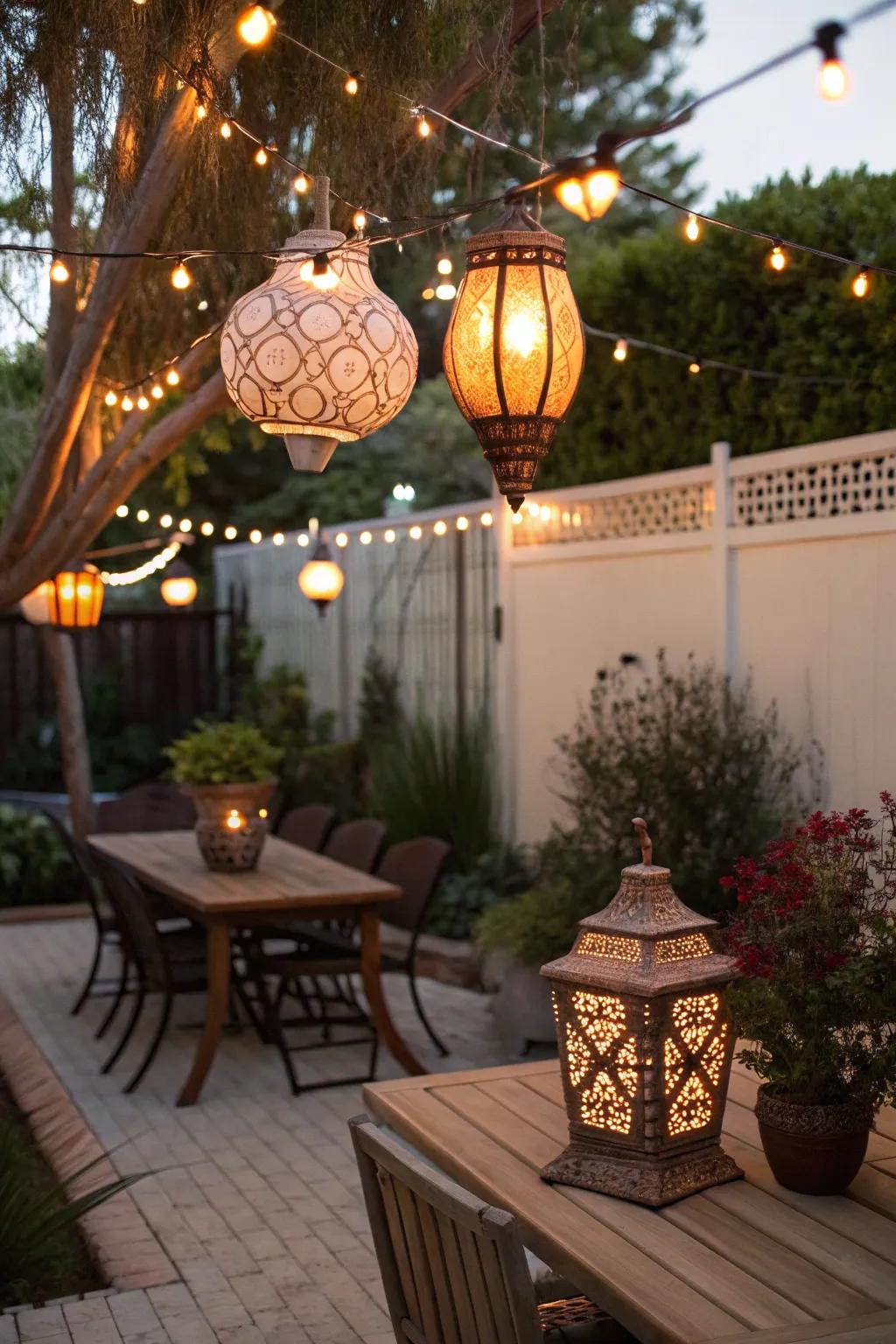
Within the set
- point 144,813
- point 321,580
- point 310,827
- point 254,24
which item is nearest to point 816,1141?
point 254,24

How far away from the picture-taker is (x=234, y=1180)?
4895 millimetres

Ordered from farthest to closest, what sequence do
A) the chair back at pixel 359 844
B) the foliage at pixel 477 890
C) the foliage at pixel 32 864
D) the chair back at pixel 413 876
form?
the foliage at pixel 32 864 → the foliage at pixel 477 890 → the chair back at pixel 359 844 → the chair back at pixel 413 876

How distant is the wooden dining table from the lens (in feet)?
18.7

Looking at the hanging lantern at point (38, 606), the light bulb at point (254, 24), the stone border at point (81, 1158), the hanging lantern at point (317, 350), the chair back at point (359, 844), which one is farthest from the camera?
the hanging lantern at point (38, 606)

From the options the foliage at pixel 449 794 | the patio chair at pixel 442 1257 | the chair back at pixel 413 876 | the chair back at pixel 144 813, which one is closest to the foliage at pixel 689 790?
the chair back at pixel 413 876

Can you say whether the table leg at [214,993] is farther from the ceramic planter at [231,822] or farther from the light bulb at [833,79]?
the light bulb at [833,79]

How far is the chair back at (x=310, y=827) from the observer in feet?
24.8

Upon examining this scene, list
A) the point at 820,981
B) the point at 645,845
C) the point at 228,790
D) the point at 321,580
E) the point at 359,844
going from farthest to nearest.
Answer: the point at 321,580 < the point at 359,844 < the point at 228,790 < the point at 645,845 < the point at 820,981

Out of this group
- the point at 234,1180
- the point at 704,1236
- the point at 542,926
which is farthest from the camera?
the point at 542,926

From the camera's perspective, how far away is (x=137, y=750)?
12297mm

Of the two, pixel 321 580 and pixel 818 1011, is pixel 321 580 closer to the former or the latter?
pixel 321 580

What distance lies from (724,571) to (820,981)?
159 inches

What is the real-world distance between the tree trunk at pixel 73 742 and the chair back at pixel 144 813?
3.80 feet

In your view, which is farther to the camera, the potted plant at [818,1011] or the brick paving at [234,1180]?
the brick paving at [234,1180]
